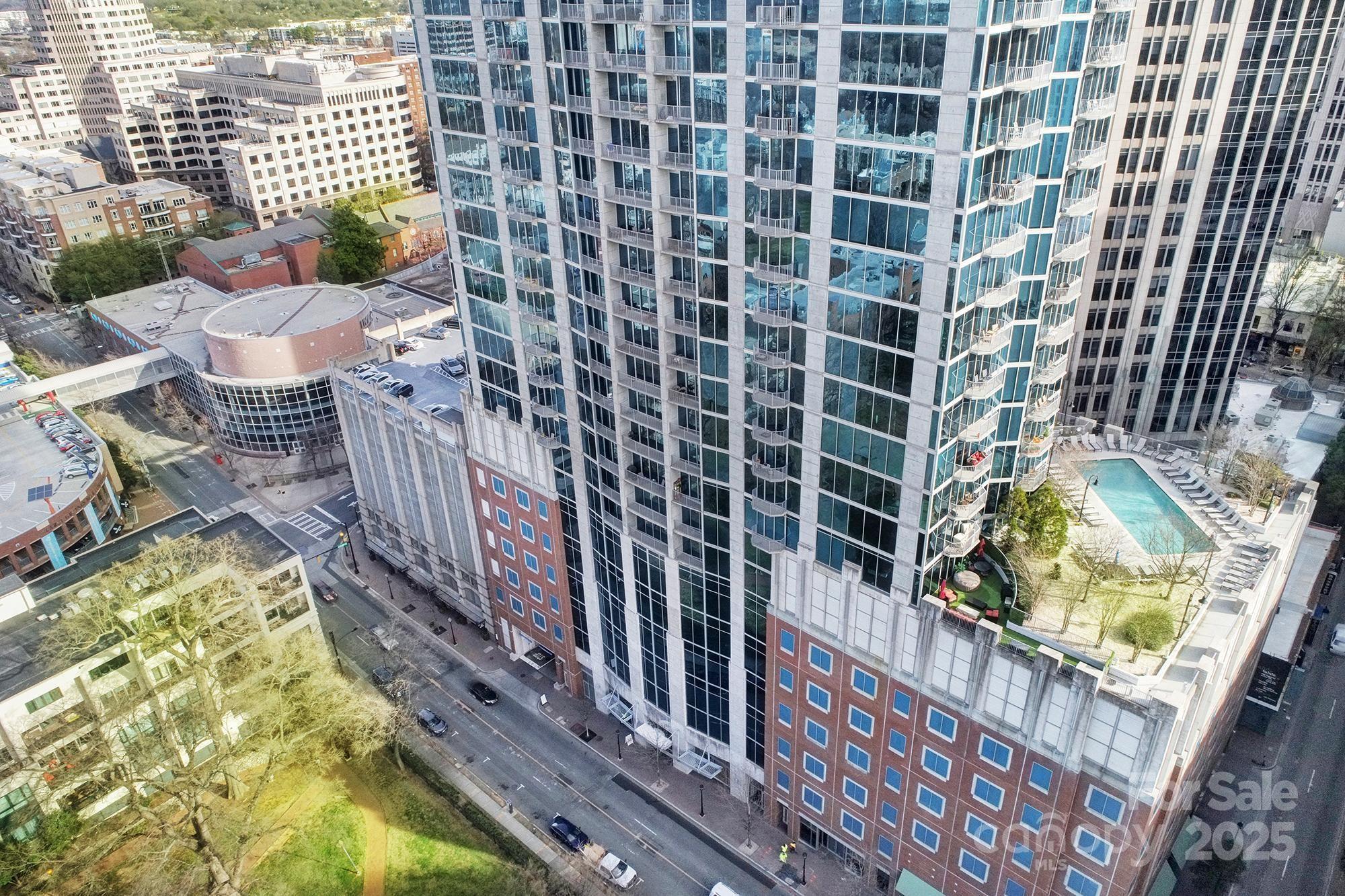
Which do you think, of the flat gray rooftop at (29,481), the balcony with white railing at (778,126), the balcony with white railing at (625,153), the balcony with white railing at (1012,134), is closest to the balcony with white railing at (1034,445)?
the balcony with white railing at (1012,134)

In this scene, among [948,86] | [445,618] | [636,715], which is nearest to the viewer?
[948,86]

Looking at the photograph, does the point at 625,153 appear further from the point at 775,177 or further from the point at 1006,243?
the point at 1006,243

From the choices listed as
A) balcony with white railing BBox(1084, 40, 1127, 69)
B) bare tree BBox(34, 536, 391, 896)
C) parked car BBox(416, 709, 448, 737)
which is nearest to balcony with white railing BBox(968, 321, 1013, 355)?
balcony with white railing BBox(1084, 40, 1127, 69)

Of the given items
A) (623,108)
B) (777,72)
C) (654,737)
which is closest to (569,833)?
(654,737)

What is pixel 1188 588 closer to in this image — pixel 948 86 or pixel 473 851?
pixel 948 86

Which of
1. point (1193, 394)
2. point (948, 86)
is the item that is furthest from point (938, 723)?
point (1193, 394)

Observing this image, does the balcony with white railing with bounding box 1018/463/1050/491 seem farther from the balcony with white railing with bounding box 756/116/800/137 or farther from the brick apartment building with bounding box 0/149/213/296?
the brick apartment building with bounding box 0/149/213/296
